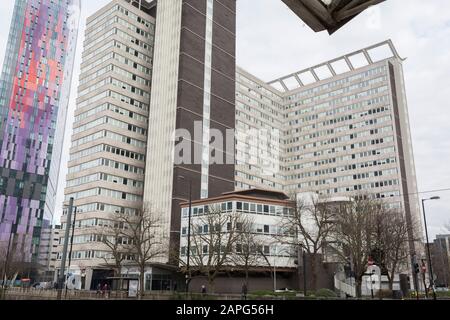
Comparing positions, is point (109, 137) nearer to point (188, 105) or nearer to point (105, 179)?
point (105, 179)

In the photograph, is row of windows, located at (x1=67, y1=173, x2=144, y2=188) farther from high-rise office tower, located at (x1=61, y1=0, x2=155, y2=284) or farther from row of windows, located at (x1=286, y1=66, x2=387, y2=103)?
row of windows, located at (x1=286, y1=66, x2=387, y2=103)

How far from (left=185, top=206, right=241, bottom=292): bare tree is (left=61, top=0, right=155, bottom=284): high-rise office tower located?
2245 centimetres

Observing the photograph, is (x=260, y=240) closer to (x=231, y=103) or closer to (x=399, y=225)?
(x=399, y=225)

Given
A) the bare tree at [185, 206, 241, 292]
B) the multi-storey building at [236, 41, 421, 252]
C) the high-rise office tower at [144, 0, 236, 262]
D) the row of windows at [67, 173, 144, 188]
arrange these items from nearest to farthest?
1. the bare tree at [185, 206, 241, 292]
2. the high-rise office tower at [144, 0, 236, 262]
3. the row of windows at [67, 173, 144, 188]
4. the multi-storey building at [236, 41, 421, 252]

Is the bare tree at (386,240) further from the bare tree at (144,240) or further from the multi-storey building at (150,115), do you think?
the multi-storey building at (150,115)

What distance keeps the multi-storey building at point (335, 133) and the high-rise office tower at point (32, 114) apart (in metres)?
85.5

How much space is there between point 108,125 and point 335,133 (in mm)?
62348

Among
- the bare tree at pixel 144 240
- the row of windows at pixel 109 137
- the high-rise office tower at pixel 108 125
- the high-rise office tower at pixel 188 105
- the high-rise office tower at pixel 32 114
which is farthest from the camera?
the high-rise office tower at pixel 32 114

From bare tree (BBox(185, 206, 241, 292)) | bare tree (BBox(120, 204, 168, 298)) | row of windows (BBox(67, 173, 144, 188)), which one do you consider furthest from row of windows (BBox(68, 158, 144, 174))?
bare tree (BBox(185, 206, 241, 292))

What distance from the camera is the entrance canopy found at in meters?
3.54

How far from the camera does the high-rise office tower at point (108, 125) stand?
7306 cm

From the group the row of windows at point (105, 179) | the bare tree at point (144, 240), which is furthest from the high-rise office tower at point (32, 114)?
the bare tree at point (144, 240)

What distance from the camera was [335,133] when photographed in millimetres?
111812
